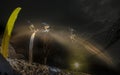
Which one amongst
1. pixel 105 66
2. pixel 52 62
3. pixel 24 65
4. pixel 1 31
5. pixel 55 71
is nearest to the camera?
pixel 24 65

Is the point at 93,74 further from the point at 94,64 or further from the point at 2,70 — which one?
the point at 2,70

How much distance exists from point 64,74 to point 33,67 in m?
6.55

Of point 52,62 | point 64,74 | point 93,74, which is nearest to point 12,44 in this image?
point 52,62

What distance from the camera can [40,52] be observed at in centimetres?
5178

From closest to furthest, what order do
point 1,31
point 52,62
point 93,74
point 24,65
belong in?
point 24,65 < point 1,31 < point 52,62 < point 93,74

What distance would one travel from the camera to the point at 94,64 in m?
72.2

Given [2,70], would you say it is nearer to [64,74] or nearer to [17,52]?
[64,74]

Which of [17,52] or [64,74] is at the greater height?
[17,52]

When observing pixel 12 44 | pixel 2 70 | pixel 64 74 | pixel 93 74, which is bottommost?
pixel 2 70

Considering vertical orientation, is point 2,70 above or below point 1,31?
below

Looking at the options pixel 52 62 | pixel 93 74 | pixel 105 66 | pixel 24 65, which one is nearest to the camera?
pixel 24 65

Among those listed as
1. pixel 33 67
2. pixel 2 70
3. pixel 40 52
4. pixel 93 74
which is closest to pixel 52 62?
pixel 40 52

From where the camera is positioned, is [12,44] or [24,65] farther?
[12,44]

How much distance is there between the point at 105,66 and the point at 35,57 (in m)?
30.8
